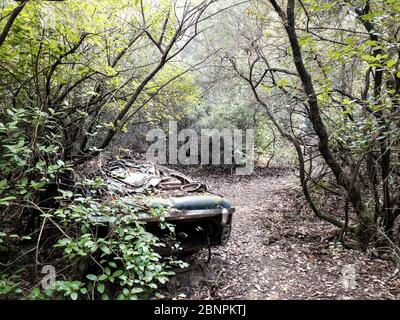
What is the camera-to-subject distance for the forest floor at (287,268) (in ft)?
11.9

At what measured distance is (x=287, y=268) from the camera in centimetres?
432

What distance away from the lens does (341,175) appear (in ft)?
15.7

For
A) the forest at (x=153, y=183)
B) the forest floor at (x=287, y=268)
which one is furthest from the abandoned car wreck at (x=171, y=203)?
the forest floor at (x=287, y=268)

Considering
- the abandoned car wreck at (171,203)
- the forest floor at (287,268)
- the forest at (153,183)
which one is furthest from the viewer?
the forest floor at (287,268)

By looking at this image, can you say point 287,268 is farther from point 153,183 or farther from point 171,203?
point 153,183

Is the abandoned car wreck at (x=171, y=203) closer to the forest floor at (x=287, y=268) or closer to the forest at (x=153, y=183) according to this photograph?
the forest at (x=153, y=183)

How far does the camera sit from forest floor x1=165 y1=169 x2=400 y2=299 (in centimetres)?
361

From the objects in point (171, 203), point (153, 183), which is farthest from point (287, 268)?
point (153, 183)

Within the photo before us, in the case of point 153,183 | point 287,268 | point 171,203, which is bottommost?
point 287,268

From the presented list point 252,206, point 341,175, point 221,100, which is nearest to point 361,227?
point 341,175

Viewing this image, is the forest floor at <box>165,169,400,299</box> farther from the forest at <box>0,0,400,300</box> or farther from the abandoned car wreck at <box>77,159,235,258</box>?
the abandoned car wreck at <box>77,159,235,258</box>

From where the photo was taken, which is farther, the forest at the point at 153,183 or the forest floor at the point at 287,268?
the forest floor at the point at 287,268
